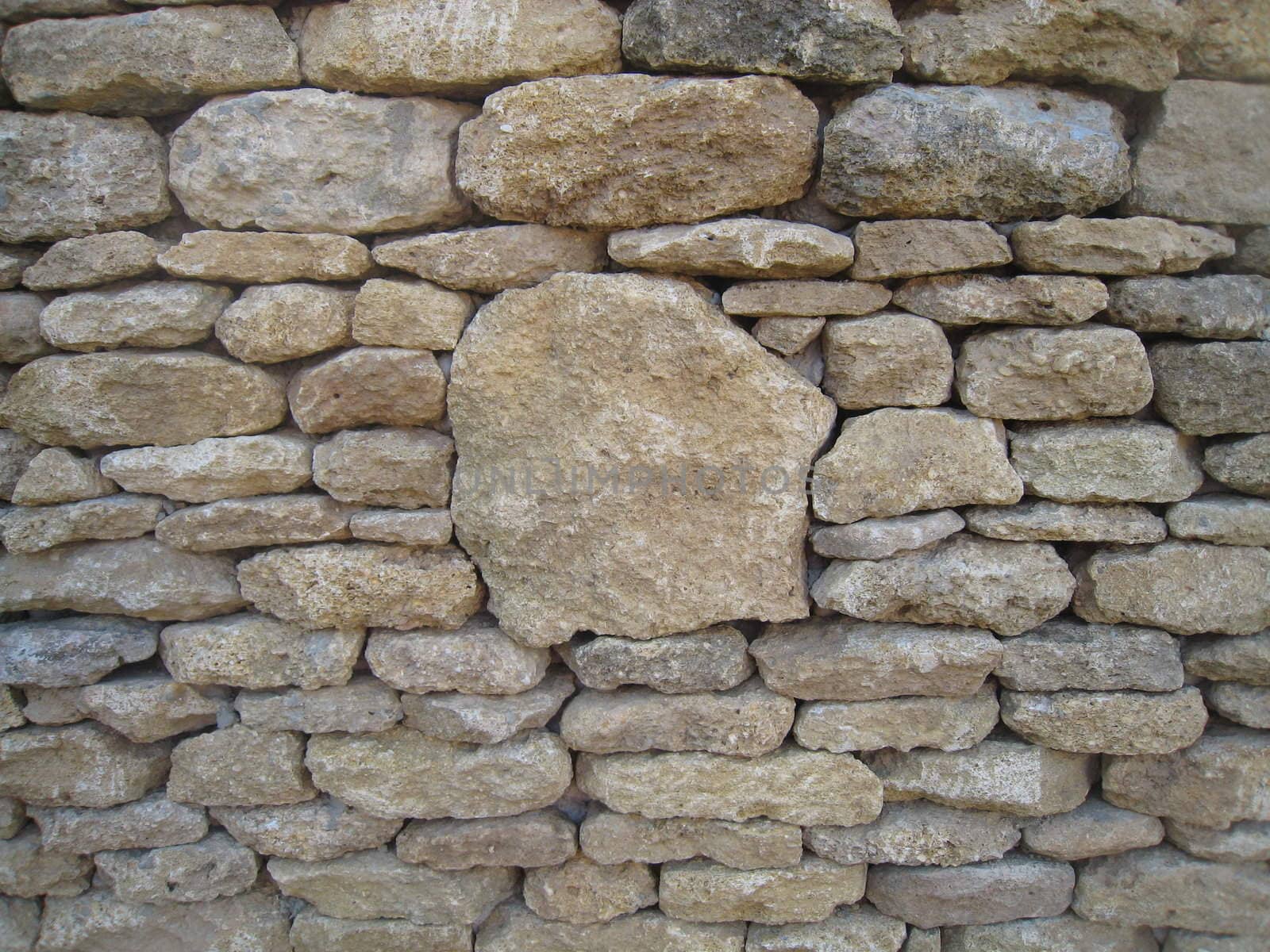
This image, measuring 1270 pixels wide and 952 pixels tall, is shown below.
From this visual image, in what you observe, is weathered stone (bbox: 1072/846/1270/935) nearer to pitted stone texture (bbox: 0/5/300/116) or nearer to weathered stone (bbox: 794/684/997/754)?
weathered stone (bbox: 794/684/997/754)

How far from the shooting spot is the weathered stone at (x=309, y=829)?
6.23 ft

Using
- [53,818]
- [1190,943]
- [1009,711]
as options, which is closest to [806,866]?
[1009,711]

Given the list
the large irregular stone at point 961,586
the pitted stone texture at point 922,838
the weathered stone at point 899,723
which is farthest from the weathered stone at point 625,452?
the pitted stone texture at point 922,838

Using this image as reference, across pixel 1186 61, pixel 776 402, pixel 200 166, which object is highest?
pixel 1186 61

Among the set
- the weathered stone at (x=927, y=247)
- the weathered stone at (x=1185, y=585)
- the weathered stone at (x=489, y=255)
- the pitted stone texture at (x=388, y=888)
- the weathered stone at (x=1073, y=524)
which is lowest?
the pitted stone texture at (x=388, y=888)

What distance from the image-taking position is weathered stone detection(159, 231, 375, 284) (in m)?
1.74

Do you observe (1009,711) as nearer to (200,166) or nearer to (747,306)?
(747,306)

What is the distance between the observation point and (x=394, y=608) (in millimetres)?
1809

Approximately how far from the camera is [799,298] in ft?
5.58

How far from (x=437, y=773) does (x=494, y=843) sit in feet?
0.72

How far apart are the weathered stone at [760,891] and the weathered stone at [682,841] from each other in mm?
29

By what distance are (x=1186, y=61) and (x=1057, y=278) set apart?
607 mm

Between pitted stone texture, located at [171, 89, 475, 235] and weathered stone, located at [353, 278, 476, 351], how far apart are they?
0.51 feet

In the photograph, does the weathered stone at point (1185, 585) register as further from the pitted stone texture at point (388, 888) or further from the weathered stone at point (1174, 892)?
the pitted stone texture at point (388, 888)
